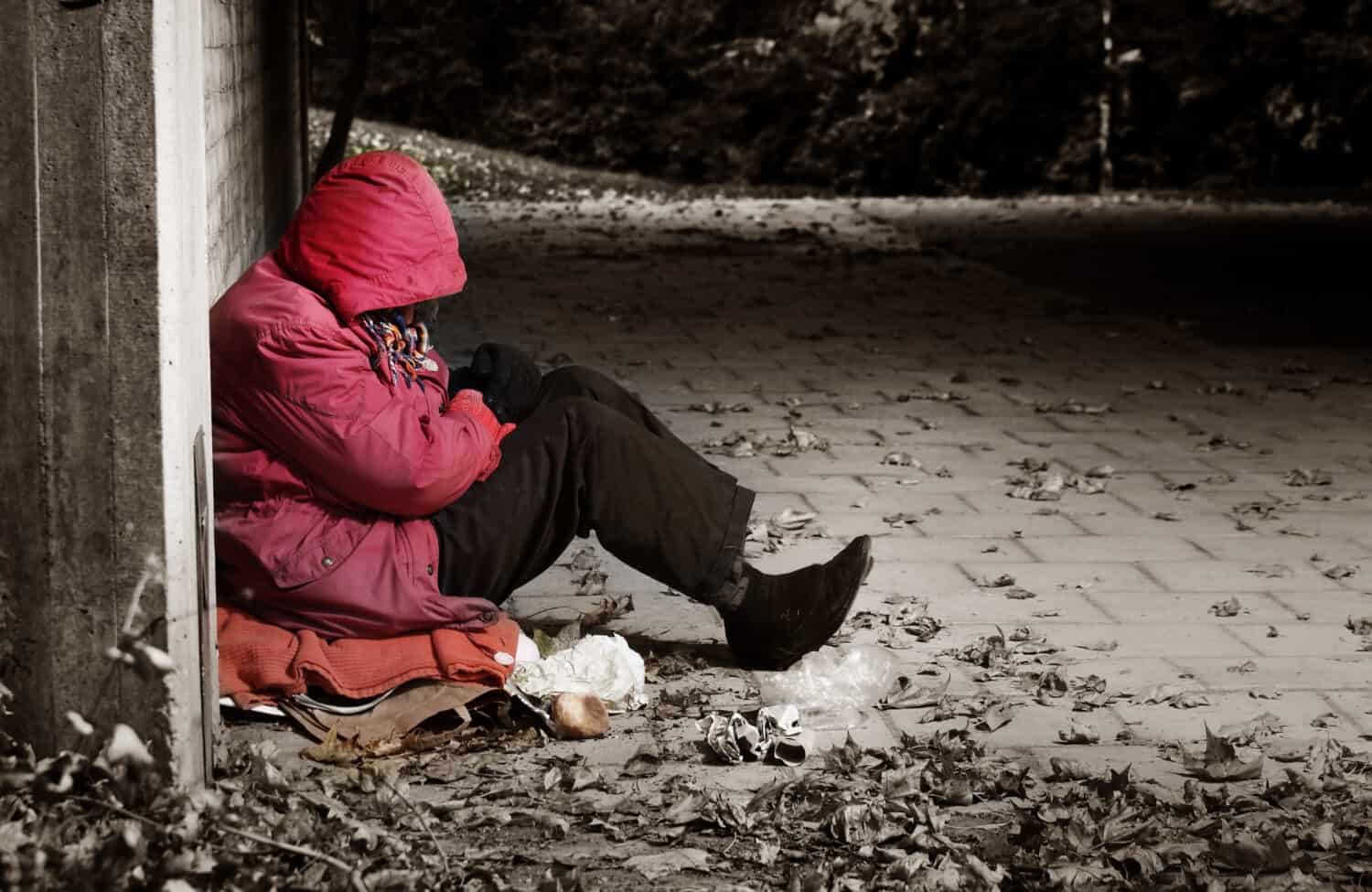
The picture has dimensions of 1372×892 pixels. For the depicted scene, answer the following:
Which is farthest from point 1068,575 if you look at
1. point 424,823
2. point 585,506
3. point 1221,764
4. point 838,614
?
point 424,823

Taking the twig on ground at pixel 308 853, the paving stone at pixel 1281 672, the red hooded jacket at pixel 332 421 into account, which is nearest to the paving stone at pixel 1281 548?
the paving stone at pixel 1281 672

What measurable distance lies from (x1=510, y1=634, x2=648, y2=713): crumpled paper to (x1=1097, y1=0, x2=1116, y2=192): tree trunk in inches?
827

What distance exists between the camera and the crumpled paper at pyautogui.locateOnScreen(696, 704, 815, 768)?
164 inches

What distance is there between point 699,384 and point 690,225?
9742mm

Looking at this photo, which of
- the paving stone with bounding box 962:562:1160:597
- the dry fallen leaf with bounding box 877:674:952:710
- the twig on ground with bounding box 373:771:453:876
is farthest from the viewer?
the paving stone with bounding box 962:562:1160:597

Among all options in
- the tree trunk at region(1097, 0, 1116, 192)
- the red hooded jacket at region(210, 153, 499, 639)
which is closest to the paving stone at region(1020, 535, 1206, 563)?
the red hooded jacket at region(210, 153, 499, 639)

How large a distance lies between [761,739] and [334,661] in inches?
38.5

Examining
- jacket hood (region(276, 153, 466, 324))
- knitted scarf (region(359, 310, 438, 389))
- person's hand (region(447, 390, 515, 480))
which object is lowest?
person's hand (region(447, 390, 515, 480))

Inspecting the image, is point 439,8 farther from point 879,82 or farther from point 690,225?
point 690,225

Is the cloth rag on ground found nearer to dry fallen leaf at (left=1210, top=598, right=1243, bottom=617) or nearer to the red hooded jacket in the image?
the red hooded jacket

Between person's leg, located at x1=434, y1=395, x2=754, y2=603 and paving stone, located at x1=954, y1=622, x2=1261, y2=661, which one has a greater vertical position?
person's leg, located at x1=434, y1=395, x2=754, y2=603

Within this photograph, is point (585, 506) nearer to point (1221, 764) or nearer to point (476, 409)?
point (476, 409)

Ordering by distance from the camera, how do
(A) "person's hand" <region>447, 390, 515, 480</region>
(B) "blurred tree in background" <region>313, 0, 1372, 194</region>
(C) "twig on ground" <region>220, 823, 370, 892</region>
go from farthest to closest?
(B) "blurred tree in background" <region>313, 0, 1372, 194</region> < (A) "person's hand" <region>447, 390, 515, 480</region> < (C) "twig on ground" <region>220, 823, 370, 892</region>

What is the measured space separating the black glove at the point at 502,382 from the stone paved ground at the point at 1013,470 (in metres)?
0.74
